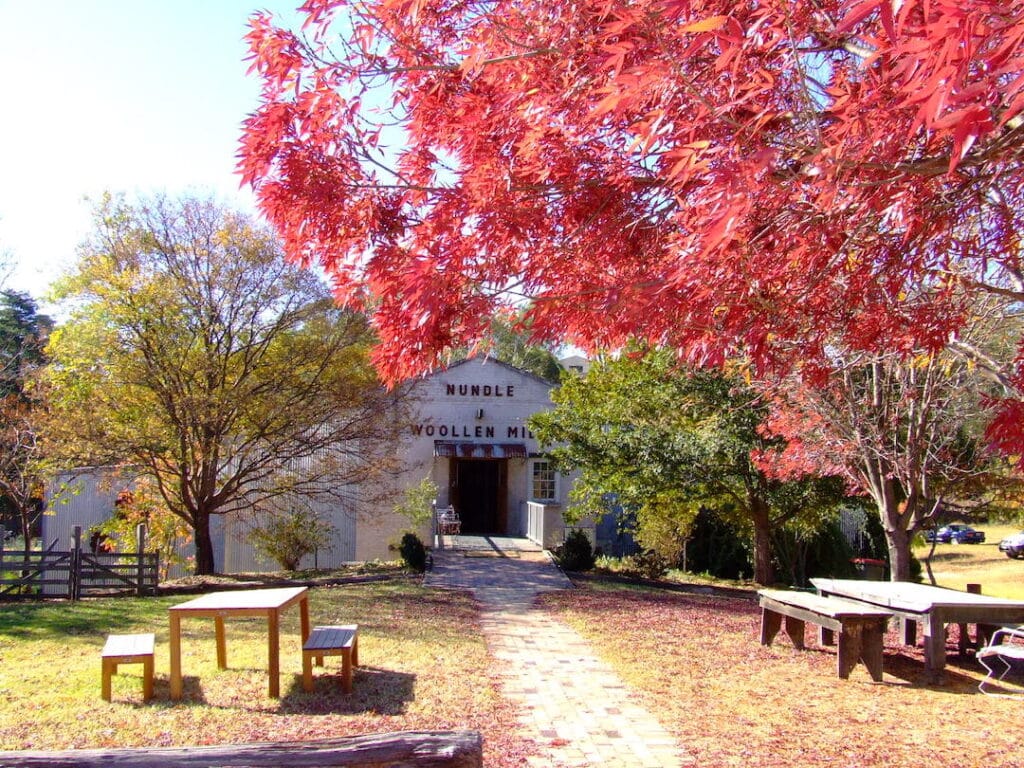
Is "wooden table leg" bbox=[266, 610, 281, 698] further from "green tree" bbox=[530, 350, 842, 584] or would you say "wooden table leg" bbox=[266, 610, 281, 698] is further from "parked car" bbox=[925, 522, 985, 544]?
"parked car" bbox=[925, 522, 985, 544]

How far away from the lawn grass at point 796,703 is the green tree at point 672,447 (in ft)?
15.5

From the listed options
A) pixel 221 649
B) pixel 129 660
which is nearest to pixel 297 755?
pixel 129 660

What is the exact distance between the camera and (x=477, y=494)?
28547mm

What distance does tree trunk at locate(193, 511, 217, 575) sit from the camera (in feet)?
62.6

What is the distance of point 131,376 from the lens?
17266 mm

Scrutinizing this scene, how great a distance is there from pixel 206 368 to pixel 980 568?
986 inches

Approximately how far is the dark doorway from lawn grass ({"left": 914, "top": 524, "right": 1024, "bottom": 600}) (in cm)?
1230

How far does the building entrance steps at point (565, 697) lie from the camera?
621cm

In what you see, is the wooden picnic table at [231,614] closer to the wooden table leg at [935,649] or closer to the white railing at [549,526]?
the wooden table leg at [935,649]

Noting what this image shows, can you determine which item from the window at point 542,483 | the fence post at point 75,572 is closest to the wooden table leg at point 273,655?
the fence post at point 75,572

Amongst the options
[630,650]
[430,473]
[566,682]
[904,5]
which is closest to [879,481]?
[630,650]

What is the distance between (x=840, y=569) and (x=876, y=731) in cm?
1546

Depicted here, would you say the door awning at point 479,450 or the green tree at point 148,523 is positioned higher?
the door awning at point 479,450

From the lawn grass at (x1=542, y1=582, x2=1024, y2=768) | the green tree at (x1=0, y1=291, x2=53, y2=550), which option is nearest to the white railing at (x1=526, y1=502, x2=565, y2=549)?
the lawn grass at (x1=542, y1=582, x2=1024, y2=768)
